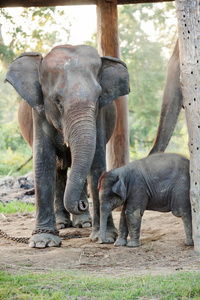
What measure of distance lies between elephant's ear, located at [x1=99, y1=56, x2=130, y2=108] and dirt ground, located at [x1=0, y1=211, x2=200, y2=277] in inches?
74.1

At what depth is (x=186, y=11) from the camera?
5590 mm

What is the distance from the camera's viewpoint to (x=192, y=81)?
18.2ft

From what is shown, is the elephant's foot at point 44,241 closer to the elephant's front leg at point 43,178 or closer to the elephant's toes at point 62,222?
the elephant's front leg at point 43,178

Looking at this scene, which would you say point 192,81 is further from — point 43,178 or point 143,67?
point 143,67

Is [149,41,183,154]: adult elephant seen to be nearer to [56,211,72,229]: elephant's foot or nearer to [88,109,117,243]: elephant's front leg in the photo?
[88,109,117,243]: elephant's front leg

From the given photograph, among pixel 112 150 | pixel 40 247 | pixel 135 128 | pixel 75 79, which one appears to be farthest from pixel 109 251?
pixel 135 128

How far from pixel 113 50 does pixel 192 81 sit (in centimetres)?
381

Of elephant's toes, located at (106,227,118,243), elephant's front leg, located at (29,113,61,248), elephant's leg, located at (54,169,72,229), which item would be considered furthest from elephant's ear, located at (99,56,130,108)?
elephant's leg, located at (54,169,72,229)

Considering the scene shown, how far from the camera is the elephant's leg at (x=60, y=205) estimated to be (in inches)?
314

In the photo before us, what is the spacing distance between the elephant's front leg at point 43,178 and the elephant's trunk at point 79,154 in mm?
793

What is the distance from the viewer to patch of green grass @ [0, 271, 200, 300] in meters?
3.89

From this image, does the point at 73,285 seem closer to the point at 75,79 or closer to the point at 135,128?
the point at 75,79

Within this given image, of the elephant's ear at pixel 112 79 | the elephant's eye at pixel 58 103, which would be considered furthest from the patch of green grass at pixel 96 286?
the elephant's ear at pixel 112 79

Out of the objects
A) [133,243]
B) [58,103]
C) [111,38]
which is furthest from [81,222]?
[111,38]
